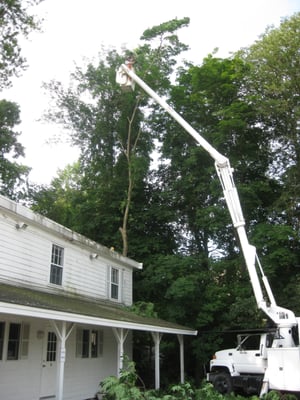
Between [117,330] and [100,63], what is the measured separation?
18.2 metres

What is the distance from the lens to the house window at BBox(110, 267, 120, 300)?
17188 mm

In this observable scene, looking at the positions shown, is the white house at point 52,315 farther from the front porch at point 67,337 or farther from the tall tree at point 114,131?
the tall tree at point 114,131

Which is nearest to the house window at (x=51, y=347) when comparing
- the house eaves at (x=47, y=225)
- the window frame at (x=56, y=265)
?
the window frame at (x=56, y=265)

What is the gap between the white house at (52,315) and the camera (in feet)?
31.6

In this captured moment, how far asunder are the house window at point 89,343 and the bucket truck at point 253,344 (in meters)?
4.10

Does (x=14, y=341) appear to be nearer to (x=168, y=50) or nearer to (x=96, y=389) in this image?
(x=96, y=389)

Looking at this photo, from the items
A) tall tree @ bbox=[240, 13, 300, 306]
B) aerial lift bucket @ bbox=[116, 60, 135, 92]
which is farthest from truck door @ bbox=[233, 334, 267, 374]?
aerial lift bucket @ bbox=[116, 60, 135, 92]

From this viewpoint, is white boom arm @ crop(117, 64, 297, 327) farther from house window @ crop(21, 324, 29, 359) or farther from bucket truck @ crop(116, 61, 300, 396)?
house window @ crop(21, 324, 29, 359)

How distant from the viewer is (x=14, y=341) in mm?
10453

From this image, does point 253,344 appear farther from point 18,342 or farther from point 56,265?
point 18,342

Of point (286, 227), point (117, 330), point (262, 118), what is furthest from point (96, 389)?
point (262, 118)

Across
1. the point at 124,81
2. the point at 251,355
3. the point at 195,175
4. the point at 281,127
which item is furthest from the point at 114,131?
the point at 251,355

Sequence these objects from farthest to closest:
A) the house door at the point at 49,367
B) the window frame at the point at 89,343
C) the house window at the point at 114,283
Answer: the house window at the point at 114,283, the window frame at the point at 89,343, the house door at the point at 49,367

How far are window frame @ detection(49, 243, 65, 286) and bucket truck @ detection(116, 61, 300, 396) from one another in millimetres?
5729
